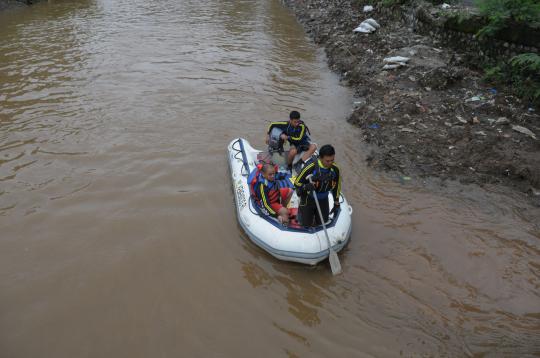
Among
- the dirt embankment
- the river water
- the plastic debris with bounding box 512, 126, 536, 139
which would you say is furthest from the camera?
the plastic debris with bounding box 512, 126, 536, 139

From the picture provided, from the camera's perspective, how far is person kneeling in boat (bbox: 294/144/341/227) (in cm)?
521

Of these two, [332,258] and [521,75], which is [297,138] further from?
[521,75]

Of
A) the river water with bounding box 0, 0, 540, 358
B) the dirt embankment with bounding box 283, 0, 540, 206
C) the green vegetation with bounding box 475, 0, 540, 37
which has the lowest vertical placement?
the river water with bounding box 0, 0, 540, 358

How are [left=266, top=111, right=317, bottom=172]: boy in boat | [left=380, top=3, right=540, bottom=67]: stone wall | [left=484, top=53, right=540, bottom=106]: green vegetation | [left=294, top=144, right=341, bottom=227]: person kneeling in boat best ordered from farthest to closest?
[left=380, top=3, right=540, bottom=67]: stone wall < [left=484, top=53, right=540, bottom=106]: green vegetation < [left=266, top=111, right=317, bottom=172]: boy in boat < [left=294, top=144, right=341, bottom=227]: person kneeling in boat

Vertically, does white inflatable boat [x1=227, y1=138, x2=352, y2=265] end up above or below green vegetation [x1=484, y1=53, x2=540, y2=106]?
below

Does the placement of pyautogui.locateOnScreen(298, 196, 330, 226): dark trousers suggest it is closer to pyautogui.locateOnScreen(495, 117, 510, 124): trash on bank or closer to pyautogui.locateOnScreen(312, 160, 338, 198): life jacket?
pyautogui.locateOnScreen(312, 160, 338, 198): life jacket

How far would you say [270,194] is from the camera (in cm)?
609

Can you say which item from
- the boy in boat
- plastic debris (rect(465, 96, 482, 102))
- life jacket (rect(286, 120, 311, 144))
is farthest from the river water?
plastic debris (rect(465, 96, 482, 102))

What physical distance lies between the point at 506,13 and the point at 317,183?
7.49 meters

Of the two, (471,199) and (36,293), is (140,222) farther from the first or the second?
(471,199)

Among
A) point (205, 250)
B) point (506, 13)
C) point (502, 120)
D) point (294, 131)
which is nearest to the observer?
point (205, 250)

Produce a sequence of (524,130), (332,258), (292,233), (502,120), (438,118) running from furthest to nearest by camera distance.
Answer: (438,118), (502,120), (524,130), (292,233), (332,258)

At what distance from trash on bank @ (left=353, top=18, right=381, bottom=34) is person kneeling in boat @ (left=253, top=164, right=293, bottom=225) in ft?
33.1

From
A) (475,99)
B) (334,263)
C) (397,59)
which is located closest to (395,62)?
(397,59)
